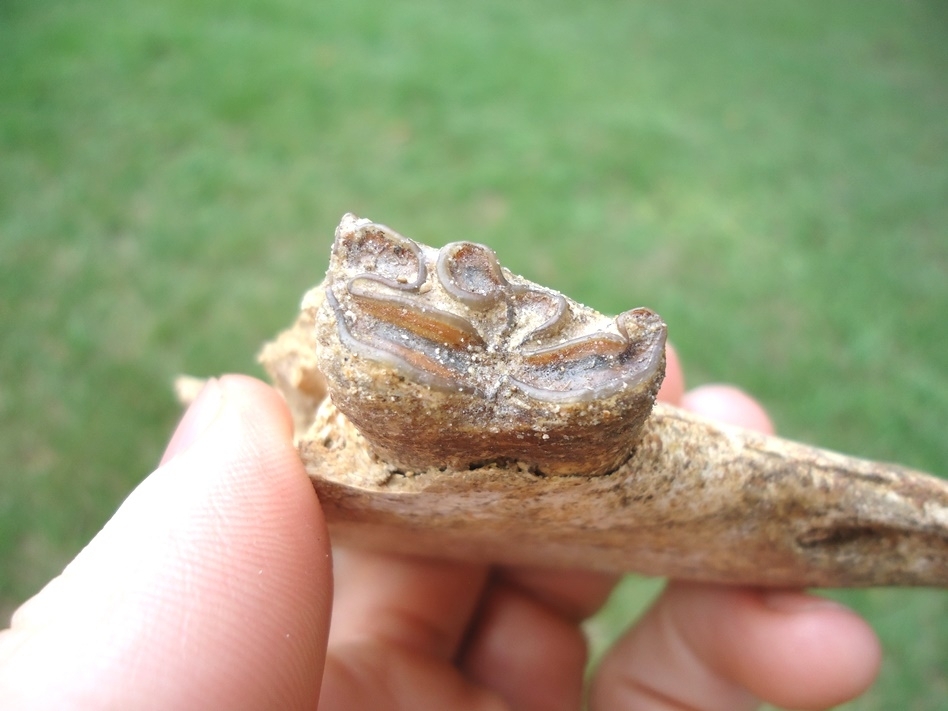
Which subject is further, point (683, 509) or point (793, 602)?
point (793, 602)

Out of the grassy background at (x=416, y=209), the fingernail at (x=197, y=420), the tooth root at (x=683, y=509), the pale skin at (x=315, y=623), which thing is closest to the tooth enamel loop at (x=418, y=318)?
the tooth root at (x=683, y=509)

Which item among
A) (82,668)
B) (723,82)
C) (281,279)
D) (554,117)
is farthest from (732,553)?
(723,82)

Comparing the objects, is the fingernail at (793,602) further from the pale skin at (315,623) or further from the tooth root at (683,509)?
the tooth root at (683,509)

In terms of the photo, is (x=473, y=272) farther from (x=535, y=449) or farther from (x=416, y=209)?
(x=416, y=209)

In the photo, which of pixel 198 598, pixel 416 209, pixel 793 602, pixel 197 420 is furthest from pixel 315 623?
pixel 416 209

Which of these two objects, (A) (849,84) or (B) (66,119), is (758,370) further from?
(B) (66,119)

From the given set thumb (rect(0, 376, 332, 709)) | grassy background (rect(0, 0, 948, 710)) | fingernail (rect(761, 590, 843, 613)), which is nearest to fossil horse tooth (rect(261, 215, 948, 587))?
thumb (rect(0, 376, 332, 709))
